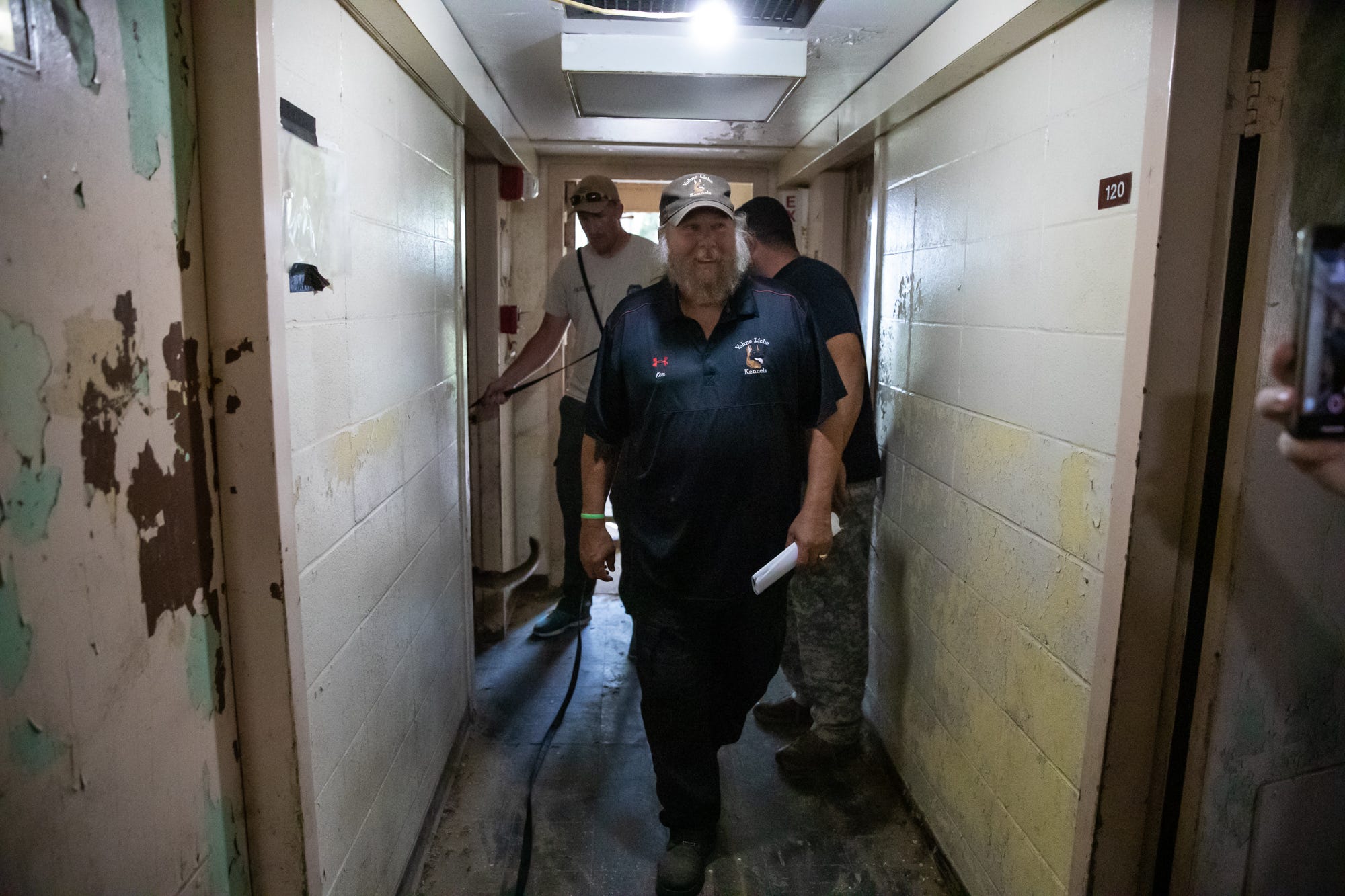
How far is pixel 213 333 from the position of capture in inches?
44.9

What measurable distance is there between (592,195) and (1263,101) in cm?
224

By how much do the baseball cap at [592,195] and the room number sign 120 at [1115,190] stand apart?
2014 millimetres

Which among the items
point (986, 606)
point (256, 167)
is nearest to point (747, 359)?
point (986, 606)

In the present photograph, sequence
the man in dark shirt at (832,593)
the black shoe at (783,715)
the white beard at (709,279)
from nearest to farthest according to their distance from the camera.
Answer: the white beard at (709,279) < the man in dark shirt at (832,593) < the black shoe at (783,715)

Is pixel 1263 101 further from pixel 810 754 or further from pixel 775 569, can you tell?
pixel 810 754

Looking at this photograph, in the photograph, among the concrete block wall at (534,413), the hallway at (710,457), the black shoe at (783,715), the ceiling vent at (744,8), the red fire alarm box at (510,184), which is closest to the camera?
the hallway at (710,457)

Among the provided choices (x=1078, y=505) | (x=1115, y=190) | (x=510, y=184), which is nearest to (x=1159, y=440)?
(x=1078, y=505)

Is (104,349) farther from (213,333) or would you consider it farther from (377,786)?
(377,786)

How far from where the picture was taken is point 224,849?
3.89ft

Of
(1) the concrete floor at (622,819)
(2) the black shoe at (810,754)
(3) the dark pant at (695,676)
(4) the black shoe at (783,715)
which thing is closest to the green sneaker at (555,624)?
(1) the concrete floor at (622,819)

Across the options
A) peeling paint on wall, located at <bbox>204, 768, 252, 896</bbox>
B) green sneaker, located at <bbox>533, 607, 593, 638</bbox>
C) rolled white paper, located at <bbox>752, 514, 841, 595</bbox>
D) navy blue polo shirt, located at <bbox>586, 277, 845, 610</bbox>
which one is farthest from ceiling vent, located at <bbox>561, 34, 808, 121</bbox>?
green sneaker, located at <bbox>533, 607, 593, 638</bbox>

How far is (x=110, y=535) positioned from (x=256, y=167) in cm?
50

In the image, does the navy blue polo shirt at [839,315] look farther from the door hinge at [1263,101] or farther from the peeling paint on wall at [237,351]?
the peeling paint on wall at [237,351]

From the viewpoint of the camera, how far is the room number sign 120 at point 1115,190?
1.33 m
